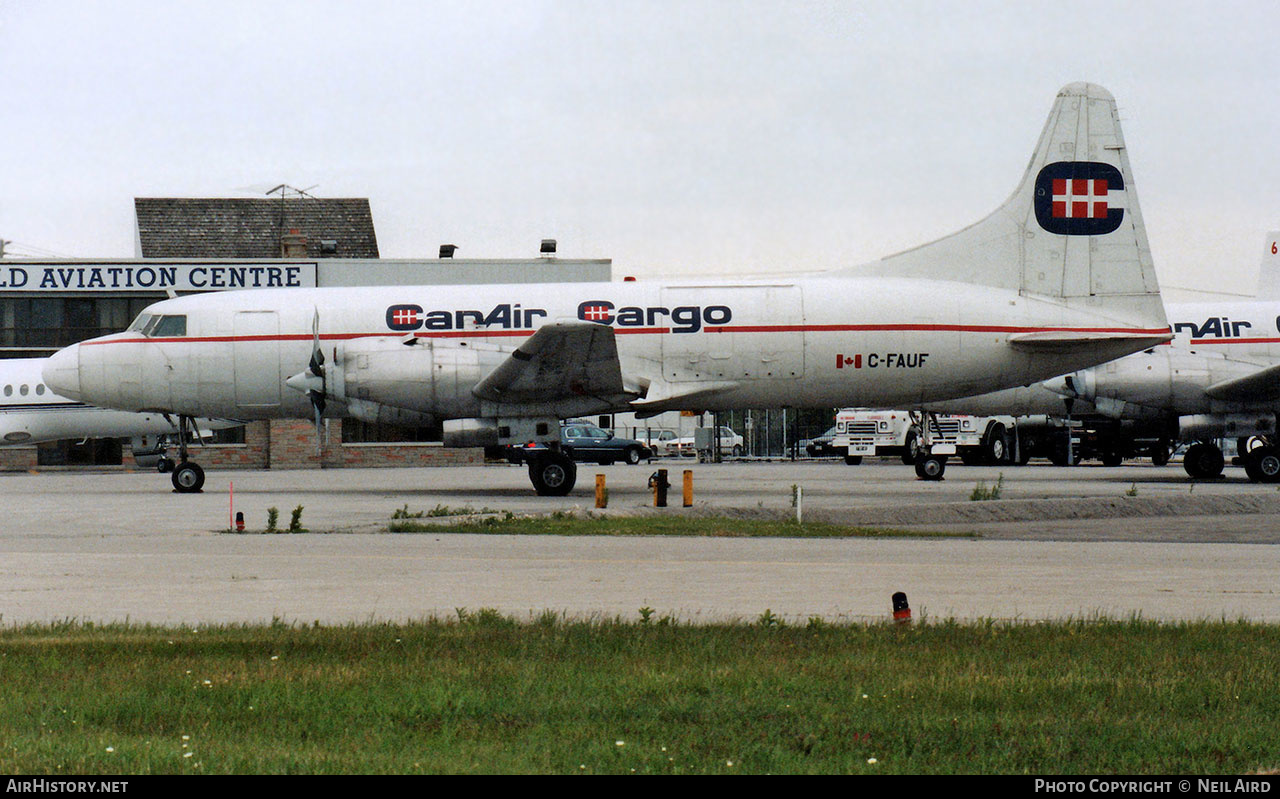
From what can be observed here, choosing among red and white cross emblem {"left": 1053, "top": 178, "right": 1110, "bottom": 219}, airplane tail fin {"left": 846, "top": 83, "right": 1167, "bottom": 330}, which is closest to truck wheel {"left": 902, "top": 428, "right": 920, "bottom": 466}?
airplane tail fin {"left": 846, "top": 83, "right": 1167, "bottom": 330}

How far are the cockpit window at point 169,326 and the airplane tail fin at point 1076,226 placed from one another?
17.1 meters

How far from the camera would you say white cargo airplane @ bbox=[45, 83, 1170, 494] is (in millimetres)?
26453

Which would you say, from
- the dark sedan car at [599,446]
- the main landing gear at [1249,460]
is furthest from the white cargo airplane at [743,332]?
the dark sedan car at [599,446]

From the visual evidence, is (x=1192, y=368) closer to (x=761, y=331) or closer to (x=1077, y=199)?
(x=1077, y=199)

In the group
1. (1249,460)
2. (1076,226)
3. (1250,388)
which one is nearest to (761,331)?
(1076,226)

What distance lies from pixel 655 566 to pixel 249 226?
51.5 metres

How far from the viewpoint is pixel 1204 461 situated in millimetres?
32875

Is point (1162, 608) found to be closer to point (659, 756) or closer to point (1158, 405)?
point (659, 756)

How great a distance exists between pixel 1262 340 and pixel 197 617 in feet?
101

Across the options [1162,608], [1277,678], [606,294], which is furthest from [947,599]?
[606,294]

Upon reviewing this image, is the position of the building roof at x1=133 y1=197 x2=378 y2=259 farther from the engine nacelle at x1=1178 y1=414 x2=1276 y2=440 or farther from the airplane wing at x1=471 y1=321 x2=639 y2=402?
the engine nacelle at x1=1178 y1=414 x2=1276 y2=440

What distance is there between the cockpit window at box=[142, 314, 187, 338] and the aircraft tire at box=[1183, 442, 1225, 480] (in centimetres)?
2547

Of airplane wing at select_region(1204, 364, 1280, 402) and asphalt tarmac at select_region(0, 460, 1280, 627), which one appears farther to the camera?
airplane wing at select_region(1204, 364, 1280, 402)

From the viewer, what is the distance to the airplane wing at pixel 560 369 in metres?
24.3
